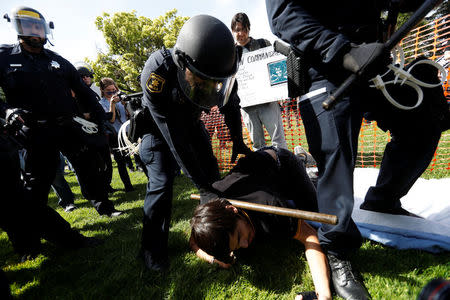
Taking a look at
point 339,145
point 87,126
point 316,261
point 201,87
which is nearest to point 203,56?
point 201,87

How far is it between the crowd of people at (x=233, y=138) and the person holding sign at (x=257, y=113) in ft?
4.63

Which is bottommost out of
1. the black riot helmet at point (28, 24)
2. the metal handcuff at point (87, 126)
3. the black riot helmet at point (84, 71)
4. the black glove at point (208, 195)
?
the black glove at point (208, 195)

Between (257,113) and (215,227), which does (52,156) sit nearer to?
(215,227)

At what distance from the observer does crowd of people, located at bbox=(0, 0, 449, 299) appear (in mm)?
1184

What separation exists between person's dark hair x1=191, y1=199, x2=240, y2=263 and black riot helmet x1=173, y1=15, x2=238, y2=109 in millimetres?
760

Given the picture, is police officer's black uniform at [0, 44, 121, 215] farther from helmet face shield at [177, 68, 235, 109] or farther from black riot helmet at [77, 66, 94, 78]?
black riot helmet at [77, 66, 94, 78]

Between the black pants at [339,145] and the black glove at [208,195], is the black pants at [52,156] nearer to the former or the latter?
the black glove at [208,195]

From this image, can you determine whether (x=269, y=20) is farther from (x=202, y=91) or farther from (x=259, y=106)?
(x=259, y=106)

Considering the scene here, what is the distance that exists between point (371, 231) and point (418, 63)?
122 cm

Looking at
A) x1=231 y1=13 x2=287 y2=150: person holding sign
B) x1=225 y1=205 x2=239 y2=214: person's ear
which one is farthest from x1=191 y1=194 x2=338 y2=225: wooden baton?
x1=231 y1=13 x2=287 y2=150: person holding sign

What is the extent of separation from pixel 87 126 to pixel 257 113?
7.82 ft

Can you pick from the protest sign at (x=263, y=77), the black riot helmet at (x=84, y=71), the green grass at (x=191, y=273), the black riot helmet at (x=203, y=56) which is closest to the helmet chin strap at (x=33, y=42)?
the black riot helmet at (x=203, y=56)

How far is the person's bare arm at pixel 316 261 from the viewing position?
125 centimetres

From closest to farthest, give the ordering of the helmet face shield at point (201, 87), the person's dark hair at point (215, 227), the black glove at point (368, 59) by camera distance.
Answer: the black glove at point (368, 59)
the person's dark hair at point (215, 227)
the helmet face shield at point (201, 87)
